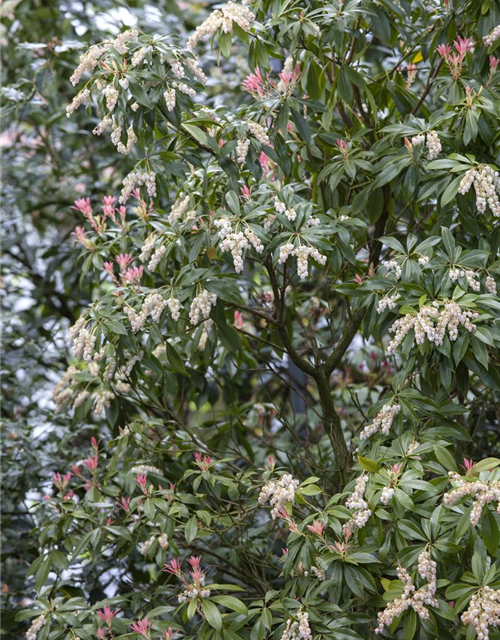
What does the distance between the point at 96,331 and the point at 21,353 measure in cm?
135

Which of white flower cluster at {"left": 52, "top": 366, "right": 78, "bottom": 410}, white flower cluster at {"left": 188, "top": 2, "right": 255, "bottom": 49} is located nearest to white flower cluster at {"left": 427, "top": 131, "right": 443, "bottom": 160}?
white flower cluster at {"left": 188, "top": 2, "right": 255, "bottom": 49}

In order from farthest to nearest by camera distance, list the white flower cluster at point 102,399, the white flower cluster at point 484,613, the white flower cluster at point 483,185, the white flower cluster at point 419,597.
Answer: the white flower cluster at point 102,399 < the white flower cluster at point 483,185 < the white flower cluster at point 419,597 < the white flower cluster at point 484,613

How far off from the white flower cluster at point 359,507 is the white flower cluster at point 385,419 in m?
0.14

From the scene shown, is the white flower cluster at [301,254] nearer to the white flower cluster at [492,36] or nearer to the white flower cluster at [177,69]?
the white flower cluster at [177,69]

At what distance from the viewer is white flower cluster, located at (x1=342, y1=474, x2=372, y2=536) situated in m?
1.63

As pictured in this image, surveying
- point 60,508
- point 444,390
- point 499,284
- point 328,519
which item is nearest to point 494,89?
point 499,284

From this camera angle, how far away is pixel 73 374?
2.46m

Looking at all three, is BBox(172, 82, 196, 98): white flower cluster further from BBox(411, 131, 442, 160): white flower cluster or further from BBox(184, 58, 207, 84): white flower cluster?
BBox(411, 131, 442, 160): white flower cluster

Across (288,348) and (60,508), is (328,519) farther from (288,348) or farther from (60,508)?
Answer: (60,508)

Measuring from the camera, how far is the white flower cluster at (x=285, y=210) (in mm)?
1845

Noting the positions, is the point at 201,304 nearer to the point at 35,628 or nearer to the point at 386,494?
the point at 386,494

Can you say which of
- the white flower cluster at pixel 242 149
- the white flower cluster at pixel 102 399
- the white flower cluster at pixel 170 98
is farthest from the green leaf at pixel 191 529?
the white flower cluster at pixel 170 98

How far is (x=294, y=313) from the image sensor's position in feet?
8.23

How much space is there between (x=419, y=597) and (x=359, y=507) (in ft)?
0.66
